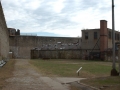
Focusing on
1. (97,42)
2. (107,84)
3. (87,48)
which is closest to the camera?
(107,84)

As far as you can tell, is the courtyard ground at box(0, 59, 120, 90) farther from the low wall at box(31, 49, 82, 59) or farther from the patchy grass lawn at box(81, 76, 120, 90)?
the low wall at box(31, 49, 82, 59)

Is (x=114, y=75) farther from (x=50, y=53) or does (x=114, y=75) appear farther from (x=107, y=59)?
(x=50, y=53)

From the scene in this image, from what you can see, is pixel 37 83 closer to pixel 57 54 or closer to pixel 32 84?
pixel 32 84

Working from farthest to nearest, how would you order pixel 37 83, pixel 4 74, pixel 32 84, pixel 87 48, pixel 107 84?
pixel 87 48 → pixel 4 74 → pixel 37 83 → pixel 32 84 → pixel 107 84

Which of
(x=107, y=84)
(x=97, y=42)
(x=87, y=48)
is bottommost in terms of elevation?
(x=107, y=84)

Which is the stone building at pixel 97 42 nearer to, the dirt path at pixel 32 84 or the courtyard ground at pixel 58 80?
the courtyard ground at pixel 58 80

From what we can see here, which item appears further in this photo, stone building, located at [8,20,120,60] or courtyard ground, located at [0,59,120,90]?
stone building, located at [8,20,120,60]

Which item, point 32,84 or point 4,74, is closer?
point 32,84

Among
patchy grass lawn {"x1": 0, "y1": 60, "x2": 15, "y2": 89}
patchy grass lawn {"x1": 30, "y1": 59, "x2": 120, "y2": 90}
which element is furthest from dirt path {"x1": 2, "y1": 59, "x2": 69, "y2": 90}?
patchy grass lawn {"x1": 30, "y1": 59, "x2": 120, "y2": 90}

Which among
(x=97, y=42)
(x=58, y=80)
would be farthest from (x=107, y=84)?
(x=97, y=42)

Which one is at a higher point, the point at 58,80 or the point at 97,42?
the point at 97,42

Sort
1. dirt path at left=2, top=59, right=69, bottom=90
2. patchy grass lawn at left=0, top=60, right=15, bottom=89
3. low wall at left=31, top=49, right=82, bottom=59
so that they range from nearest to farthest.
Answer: dirt path at left=2, top=59, right=69, bottom=90, patchy grass lawn at left=0, top=60, right=15, bottom=89, low wall at left=31, top=49, right=82, bottom=59

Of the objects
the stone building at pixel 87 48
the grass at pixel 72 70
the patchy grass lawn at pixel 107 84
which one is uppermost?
the stone building at pixel 87 48

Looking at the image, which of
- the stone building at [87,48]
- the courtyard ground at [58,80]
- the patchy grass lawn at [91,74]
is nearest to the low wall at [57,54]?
the stone building at [87,48]
